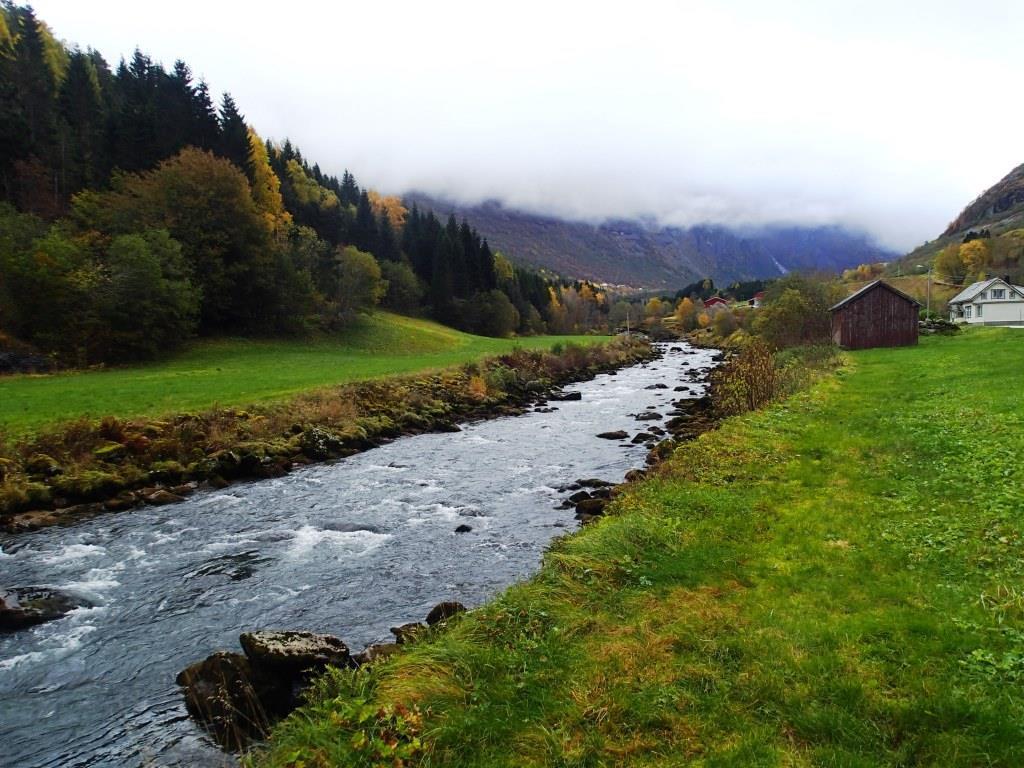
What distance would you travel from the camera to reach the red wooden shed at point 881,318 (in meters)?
53.8

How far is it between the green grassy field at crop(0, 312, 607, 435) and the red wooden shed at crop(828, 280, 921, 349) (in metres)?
36.1

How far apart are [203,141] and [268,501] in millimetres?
66065

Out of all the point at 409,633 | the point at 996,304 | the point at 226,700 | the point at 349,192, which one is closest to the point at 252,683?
the point at 226,700

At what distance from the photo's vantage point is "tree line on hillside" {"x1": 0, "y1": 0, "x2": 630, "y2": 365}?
38844 millimetres

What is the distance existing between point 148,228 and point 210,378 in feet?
64.5

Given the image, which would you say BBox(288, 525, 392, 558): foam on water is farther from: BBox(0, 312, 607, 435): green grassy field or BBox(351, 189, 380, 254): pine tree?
BBox(351, 189, 380, 254): pine tree

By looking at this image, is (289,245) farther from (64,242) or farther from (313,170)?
(313,170)

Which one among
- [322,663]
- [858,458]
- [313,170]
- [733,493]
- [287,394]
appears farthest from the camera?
[313,170]

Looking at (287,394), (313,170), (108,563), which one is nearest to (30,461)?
(108,563)

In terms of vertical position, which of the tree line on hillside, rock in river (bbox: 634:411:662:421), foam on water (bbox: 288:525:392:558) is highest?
the tree line on hillside

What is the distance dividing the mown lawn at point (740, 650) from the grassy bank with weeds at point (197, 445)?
15.1m

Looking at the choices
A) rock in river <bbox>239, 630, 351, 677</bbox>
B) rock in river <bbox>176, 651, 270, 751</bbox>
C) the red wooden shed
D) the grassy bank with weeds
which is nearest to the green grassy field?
the grassy bank with weeds

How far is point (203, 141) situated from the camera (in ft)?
224

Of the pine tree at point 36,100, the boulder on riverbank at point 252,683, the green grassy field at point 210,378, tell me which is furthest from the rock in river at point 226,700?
the pine tree at point 36,100
